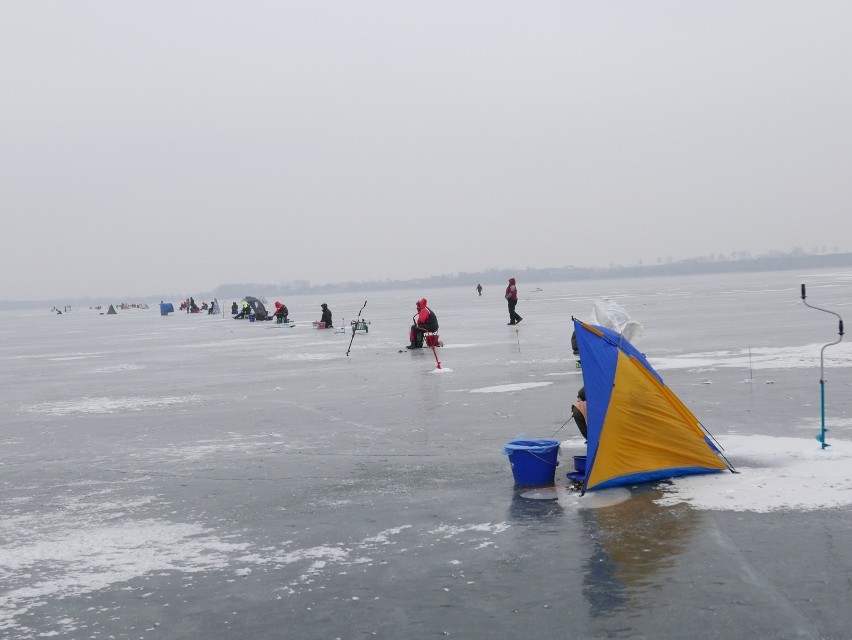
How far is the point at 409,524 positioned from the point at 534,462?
1.64m

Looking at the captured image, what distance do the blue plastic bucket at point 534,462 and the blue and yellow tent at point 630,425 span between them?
0.36m

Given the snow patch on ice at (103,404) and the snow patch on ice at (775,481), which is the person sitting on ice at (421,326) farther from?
the snow patch on ice at (775,481)

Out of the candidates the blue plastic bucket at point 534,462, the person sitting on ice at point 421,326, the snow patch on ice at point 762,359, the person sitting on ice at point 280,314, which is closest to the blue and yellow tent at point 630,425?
the blue plastic bucket at point 534,462

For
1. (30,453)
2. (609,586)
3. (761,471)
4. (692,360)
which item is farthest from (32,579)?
(692,360)

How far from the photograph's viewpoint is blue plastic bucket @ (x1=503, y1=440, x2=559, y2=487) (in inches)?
335

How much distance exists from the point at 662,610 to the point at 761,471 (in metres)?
3.88

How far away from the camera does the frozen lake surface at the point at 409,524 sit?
5453 millimetres

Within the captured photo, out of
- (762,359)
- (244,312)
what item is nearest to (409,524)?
(762,359)

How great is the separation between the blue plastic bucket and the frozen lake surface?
8.0 inches

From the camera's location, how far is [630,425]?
8.45m

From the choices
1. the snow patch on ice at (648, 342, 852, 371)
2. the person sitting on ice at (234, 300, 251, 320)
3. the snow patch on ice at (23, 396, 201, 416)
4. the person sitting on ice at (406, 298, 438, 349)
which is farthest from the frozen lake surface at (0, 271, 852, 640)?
the person sitting on ice at (234, 300, 251, 320)

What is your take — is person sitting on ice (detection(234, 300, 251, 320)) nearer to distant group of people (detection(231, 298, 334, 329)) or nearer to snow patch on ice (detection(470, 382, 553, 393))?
distant group of people (detection(231, 298, 334, 329))

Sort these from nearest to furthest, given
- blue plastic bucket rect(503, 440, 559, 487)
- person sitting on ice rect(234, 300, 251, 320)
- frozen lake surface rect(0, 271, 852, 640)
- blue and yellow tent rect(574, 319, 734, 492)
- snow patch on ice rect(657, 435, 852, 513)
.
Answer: frozen lake surface rect(0, 271, 852, 640), snow patch on ice rect(657, 435, 852, 513), blue and yellow tent rect(574, 319, 734, 492), blue plastic bucket rect(503, 440, 559, 487), person sitting on ice rect(234, 300, 251, 320)

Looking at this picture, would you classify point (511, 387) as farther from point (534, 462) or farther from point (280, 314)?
point (280, 314)
